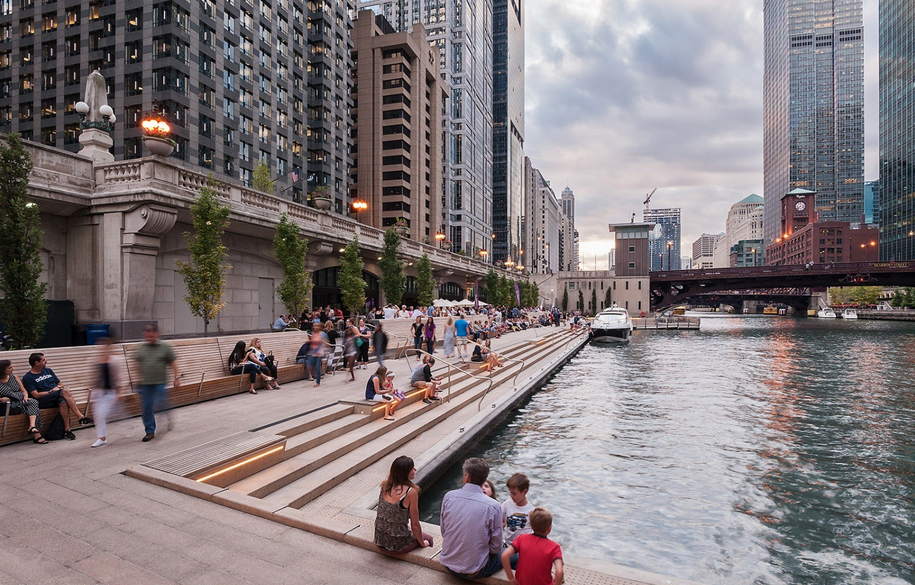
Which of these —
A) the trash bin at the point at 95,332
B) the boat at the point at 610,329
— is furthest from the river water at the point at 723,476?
the boat at the point at 610,329

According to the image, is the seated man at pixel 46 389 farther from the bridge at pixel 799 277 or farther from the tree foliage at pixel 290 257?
the bridge at pixel 799 277

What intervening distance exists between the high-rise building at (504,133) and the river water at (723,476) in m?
127

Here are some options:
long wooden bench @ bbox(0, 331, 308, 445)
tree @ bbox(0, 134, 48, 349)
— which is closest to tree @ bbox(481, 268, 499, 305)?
long wooden bench @ bbox(0, 331, 308, 445)

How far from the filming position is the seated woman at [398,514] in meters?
5.06

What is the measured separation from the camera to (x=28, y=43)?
54.0 metres

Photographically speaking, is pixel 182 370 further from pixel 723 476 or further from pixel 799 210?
pixel 799 210

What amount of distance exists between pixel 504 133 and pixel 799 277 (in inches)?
3823

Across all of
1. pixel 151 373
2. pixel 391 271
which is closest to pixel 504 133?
pixel 391 271

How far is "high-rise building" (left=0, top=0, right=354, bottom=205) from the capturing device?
157 ft

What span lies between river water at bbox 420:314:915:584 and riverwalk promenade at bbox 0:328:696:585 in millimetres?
2162

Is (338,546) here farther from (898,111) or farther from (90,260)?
(898,111)

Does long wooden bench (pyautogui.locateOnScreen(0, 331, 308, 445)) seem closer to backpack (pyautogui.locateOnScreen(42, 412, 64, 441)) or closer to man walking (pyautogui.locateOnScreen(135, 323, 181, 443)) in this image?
backpack (pyautogui.locateOnScreen(42, 412, 64, 441))

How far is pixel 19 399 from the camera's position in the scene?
829cm

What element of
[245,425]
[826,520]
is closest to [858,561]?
[826,520]
